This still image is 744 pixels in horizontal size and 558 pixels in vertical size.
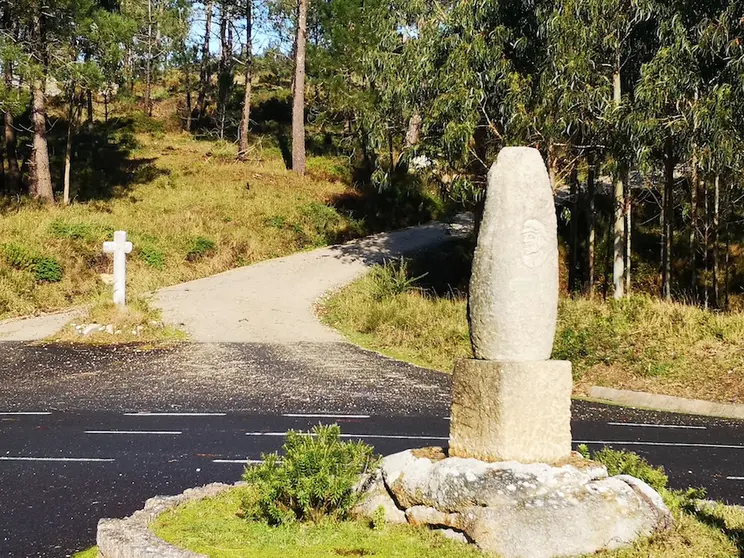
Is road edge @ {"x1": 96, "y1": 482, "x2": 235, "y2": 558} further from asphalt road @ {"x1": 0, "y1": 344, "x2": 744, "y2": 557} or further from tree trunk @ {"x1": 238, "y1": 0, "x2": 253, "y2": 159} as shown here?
tree trunk @ {"x1": 238, "y1": 0, "x2": 253, "y2": 159}

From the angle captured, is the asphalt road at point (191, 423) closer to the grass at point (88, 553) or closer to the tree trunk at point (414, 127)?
the grass at point (88, 553)

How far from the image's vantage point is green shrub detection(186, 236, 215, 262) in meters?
23.5

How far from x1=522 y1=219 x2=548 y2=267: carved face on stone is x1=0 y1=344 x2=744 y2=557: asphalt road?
3.24 metres

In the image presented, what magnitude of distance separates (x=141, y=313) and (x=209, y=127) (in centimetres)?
2842

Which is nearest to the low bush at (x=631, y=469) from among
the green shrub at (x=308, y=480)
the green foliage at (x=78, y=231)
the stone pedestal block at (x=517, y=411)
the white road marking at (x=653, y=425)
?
the stone pedestal block at (x=517, y=411)

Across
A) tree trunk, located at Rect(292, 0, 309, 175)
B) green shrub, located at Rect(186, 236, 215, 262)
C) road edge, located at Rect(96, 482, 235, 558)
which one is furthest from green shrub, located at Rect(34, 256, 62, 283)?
road edge, located at Rect(96, 482, 235, 558)

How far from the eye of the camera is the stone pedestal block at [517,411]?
4.78 meters

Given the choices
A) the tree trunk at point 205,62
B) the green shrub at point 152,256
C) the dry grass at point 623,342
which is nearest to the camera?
the dry grass at point 623,342

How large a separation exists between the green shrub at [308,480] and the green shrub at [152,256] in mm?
18028

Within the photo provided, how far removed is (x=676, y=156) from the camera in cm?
1764

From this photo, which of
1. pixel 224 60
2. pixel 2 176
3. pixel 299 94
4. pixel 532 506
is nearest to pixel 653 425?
pixel 532 506

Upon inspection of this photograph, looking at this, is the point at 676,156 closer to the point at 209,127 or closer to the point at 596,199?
the point at 596,199

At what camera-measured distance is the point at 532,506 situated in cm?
447

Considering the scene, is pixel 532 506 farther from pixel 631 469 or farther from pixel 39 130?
pixel 39 130
